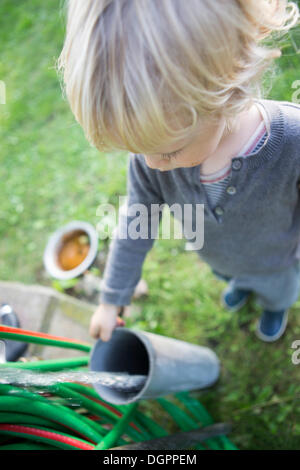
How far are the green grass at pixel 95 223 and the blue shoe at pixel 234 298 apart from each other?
0.14ft

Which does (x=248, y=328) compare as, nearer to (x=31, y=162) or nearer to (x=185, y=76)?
(x=185, y=76)

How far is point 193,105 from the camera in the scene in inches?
26.9

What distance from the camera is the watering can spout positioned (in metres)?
1.07

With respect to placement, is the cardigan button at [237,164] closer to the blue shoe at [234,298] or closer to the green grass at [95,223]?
the green grass at [95,223]

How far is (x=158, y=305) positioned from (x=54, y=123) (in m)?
1.62

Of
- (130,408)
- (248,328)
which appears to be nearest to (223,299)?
(248,328)

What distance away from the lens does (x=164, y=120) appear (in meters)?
0.68

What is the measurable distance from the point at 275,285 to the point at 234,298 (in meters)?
0.37

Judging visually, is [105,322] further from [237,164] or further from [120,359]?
[237,164]

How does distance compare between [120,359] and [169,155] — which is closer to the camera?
[169,155]

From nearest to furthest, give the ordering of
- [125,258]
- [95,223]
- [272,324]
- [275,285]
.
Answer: [125,258] → [275,285] → [272,324] → [95,223]

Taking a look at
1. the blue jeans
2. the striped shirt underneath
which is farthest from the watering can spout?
the striped shirt underneath

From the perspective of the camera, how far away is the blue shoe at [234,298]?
1771 millimetres

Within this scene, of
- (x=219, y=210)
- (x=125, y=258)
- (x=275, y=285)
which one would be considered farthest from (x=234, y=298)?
(x=219, y=210)
